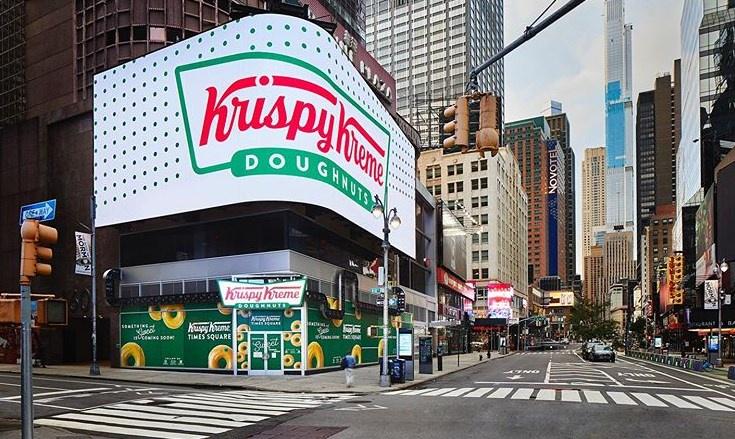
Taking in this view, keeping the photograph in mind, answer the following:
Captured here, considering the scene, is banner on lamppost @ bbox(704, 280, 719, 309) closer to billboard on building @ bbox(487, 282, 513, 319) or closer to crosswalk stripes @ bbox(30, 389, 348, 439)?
crosswalk stripes @ bbox(30, 389, 348, 439)

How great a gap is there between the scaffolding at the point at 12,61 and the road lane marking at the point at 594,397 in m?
53.8

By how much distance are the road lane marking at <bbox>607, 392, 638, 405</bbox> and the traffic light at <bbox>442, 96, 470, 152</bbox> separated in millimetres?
13031

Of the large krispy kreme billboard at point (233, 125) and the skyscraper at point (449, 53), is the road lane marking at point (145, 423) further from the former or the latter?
the skyscraper at point (449, 53)

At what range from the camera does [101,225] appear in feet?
127

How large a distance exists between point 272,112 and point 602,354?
1394 inches

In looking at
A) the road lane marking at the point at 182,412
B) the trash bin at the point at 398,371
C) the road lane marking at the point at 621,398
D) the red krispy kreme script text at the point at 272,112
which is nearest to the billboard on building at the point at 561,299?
the red krispy kreme script text at the point at 272,112

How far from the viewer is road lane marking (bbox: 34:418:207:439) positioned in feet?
45.4

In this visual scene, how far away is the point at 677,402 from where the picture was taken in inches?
806

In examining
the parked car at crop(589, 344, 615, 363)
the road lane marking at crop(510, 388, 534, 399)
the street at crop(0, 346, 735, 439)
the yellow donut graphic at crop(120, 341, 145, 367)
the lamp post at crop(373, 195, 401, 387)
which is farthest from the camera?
the parked car at crop(589, 344, 615, 363)

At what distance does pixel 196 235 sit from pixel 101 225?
249 inches

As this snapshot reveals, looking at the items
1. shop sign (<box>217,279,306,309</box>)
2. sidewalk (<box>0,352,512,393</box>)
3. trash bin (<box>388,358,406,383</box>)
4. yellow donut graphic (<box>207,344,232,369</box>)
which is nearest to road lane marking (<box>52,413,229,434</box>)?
sidewalk (<box>0,352,512,393</box>)

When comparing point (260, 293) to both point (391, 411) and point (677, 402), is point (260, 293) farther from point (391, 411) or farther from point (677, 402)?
point (677, 402)

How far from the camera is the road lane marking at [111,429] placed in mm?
13831

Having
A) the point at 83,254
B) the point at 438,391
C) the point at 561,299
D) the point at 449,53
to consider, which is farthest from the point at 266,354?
the point at 449,53
